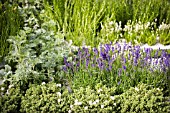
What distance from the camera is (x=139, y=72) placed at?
341 centimetres

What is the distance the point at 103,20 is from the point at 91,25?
0.32 meters

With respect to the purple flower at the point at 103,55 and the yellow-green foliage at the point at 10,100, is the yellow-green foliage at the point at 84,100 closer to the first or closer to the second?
the yellow-green foliage at the point at 10,100

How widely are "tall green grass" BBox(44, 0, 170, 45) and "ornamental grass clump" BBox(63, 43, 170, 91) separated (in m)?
0.68

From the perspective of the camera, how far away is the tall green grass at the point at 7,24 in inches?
Answer: 152

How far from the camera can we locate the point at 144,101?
3016 mm

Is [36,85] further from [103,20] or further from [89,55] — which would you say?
[103,20]

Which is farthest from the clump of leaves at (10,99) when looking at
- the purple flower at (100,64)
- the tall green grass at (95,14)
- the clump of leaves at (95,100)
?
the tall green grass at (95,14)

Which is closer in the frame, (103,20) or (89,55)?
A: (89,55)

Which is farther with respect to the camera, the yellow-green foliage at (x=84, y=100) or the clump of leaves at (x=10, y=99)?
the clump of leaves at (x=10, y=99)

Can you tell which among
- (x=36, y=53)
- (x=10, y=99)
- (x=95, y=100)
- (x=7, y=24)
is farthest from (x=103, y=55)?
(x=7, y=24)

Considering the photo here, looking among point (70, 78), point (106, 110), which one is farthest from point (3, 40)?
point (106, 110)

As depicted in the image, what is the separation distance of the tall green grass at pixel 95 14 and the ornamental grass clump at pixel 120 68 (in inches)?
26.9

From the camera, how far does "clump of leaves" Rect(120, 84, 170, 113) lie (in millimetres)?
2988

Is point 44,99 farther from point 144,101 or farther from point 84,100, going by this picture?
point 144,101
